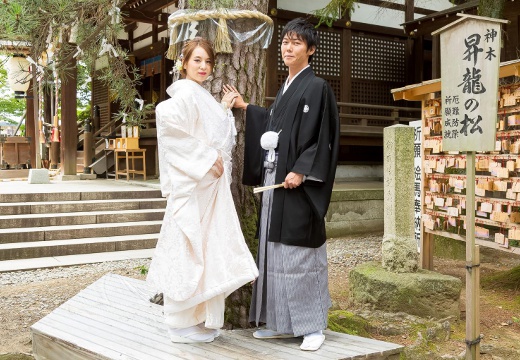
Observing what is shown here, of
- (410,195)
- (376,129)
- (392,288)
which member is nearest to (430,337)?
(392,288)

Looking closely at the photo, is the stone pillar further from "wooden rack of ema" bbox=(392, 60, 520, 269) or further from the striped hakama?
the striped hakama

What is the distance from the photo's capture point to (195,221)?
3.44m

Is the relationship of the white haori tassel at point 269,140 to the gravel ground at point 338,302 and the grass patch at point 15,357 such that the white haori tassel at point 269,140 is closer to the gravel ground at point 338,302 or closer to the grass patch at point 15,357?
the gravel ground at point 338,302

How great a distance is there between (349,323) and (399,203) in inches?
64.7

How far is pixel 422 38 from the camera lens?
14.0 metres

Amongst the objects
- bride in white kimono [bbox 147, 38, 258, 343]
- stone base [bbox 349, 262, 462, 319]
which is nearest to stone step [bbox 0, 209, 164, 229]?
stone base [bbox 349, 262, 462, 319]

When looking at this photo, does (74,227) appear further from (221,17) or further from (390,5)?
(390,5)

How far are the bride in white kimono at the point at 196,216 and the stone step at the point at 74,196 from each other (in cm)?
667

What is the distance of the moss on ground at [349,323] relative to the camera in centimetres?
474

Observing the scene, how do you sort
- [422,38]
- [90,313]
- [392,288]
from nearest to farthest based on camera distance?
[90,313], [392,288], [422,38]

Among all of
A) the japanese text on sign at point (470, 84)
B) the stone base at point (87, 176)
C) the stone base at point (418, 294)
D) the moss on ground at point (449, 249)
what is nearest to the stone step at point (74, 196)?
the stone base at point (87, 176)

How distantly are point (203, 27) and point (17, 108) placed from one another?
24.1 metres

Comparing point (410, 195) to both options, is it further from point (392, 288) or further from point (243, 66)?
point (243, 66)

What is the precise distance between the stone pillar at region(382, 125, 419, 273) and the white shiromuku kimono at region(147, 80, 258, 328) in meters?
2.78
